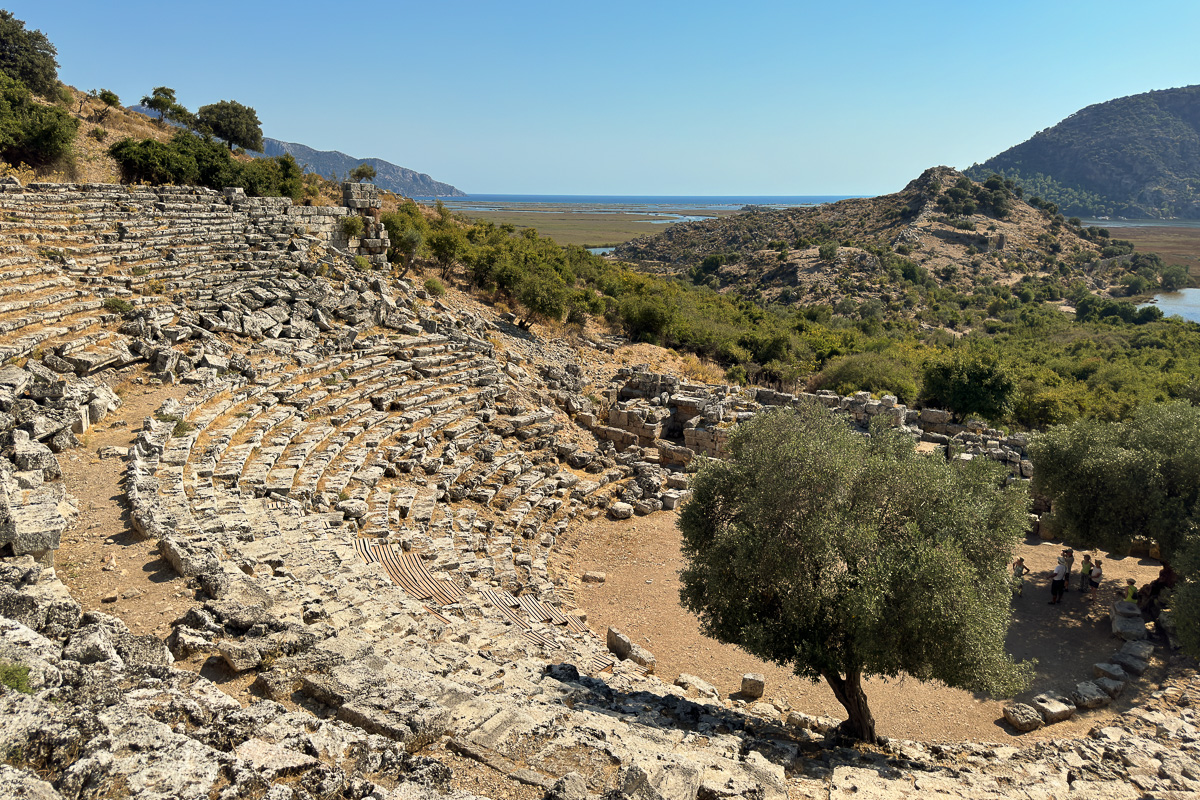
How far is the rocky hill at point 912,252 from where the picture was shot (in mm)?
77750

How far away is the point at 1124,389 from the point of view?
32.3 metres

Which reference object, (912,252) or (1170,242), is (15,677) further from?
(1170,242)

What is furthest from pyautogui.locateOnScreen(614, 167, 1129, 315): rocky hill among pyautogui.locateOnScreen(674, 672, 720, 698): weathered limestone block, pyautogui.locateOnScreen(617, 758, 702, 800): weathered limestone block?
pyautogui.locateOnScreen(617, 758, 702, 800): weathered limestone block

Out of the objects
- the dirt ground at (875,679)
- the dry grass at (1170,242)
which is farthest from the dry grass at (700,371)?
the dry grass at (1170,242)

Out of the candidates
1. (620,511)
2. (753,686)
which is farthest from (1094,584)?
(620,511)

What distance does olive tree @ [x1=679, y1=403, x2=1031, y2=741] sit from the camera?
958 centimetres

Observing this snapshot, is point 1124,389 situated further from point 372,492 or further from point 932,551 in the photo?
point 372,492

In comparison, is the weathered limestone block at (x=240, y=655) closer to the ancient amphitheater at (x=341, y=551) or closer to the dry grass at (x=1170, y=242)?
the ancient amphitheater at (x=341, y=551)

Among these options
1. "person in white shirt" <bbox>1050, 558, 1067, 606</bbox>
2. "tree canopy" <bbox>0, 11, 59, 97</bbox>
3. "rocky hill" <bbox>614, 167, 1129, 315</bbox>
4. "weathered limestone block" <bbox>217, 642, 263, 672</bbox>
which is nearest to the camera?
"weathered limestone block" <bbox>217, 642, 263, 672</bbox>

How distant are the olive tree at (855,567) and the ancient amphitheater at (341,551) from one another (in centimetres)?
145

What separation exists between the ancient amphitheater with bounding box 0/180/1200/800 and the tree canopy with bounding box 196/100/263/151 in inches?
1025

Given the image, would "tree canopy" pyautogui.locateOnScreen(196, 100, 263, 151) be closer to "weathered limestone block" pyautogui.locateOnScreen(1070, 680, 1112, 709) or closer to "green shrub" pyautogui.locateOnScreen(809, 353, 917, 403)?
"green shrub" pyautogui.locateOnScreen(809, 353, 917, 403)

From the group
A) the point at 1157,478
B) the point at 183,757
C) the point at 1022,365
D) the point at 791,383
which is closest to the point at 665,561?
the point at 1157,478

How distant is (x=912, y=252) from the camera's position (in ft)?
283
